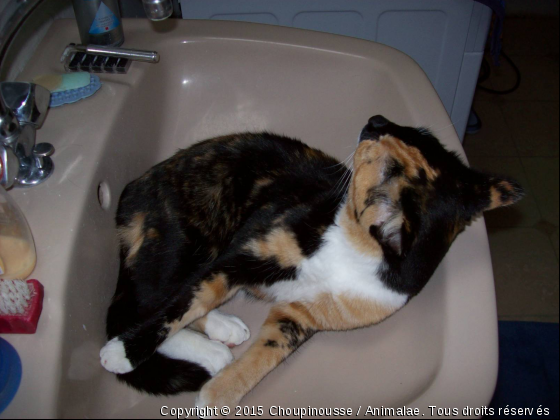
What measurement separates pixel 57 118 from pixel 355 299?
2.09ft

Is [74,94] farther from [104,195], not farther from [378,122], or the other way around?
[378,122]

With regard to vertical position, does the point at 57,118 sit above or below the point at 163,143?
above

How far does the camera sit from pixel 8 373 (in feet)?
1.84

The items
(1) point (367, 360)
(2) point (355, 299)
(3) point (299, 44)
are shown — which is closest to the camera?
(1) point (367, 360)

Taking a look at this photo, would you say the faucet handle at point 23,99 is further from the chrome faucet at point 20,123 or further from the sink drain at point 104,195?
the sink drain at point 104,195

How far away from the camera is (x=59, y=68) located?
94 cm

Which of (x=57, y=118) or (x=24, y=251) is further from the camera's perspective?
(x=57, y=118)

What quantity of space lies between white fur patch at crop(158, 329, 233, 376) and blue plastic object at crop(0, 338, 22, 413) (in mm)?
322

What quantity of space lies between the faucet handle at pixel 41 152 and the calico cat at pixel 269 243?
0.62 ft

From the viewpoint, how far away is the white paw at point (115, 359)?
29.9 inches

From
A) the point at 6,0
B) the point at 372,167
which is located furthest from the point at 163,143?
the point at 372,167

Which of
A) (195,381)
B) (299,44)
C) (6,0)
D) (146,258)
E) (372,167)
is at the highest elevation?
(6,0)

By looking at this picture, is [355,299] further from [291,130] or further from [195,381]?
[291,130]

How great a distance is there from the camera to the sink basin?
0.66 metres
